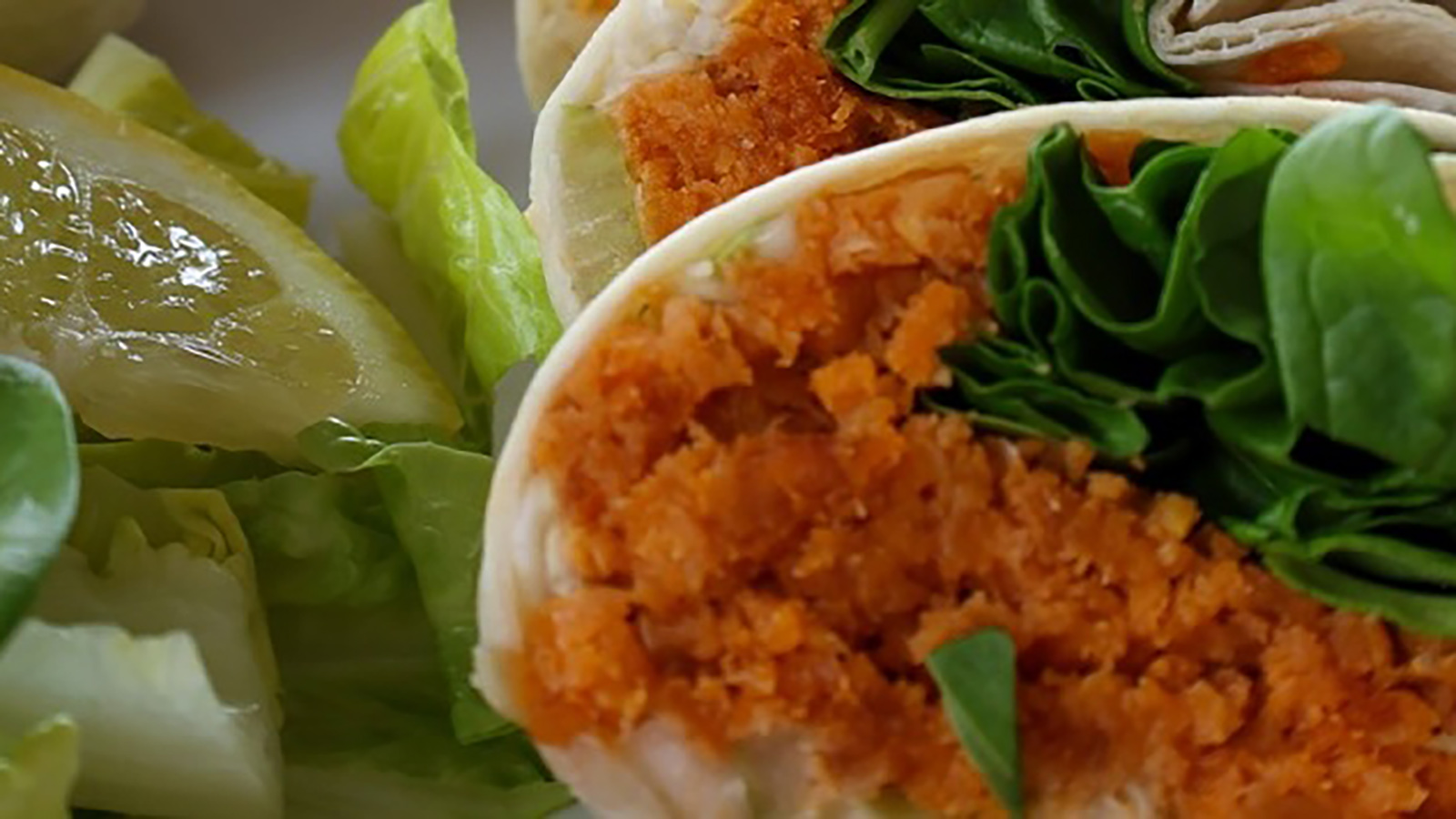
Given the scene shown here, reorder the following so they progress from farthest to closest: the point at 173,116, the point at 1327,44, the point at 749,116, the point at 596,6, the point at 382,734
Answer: the point at 173,116 → the point at 596,6 → the point at 382,734 → the point at 749,116 → the point at 1327,44

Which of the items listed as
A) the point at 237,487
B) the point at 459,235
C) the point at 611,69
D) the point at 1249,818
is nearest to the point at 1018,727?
the point at 1249,818

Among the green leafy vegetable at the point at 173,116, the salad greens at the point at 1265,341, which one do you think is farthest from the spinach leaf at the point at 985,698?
the green leafy vegetable at the point at 173,116

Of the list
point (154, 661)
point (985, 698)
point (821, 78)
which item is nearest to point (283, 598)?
→ point (154, 661)

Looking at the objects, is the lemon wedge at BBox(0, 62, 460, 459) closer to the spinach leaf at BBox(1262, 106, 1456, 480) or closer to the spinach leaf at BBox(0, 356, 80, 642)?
the spinach leaf at BBox(0, 356, 80, 642)

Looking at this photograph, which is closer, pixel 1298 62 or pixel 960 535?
pixel 960 535

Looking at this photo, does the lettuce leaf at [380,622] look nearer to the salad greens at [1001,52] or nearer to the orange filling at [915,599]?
the orange filling at [915,599]

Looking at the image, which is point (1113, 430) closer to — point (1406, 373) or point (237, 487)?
point (1406, 373)

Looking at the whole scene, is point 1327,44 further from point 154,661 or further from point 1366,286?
point 154,661
